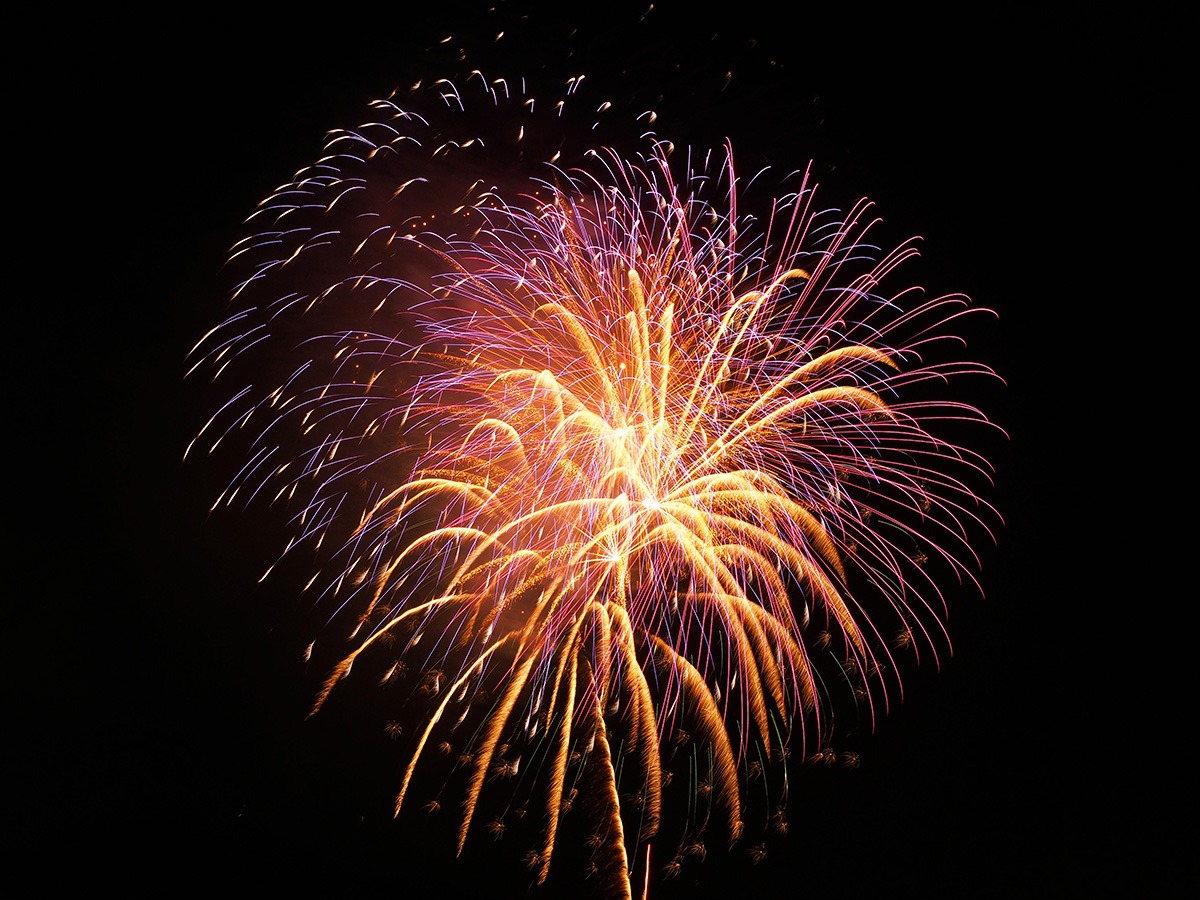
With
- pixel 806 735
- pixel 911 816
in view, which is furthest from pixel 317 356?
pixel 911 816

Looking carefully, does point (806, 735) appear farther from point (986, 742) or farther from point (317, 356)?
point (317, 356)

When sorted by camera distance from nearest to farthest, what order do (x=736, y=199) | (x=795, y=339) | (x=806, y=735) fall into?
(x=795, y=339)
(x=736, y=199)
(x=806, y=735)

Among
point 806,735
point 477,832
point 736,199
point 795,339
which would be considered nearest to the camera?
point 795,339

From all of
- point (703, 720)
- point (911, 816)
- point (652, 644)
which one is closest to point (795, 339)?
point (652, 644)

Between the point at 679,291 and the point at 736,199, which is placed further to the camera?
the point at 736,199

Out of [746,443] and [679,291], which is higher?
[679,291]

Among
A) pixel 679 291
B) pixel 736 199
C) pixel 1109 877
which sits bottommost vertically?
pixel 1109 877
